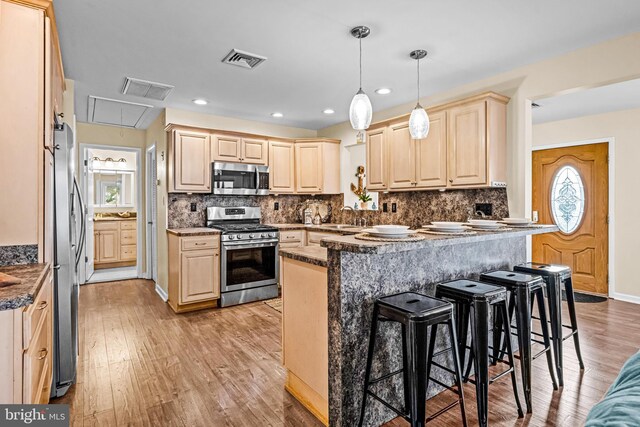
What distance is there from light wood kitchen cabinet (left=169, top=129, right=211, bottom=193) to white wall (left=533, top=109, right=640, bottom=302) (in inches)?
206

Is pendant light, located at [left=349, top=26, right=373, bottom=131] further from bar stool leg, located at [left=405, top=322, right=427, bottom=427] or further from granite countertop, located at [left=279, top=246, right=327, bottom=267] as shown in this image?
bar stool leg, located at [left=405, top=322, right=427, bottom=427]

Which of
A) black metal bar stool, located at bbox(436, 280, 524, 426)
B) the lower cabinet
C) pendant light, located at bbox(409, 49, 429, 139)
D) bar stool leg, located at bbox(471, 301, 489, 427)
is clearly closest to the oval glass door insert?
pendant light, located at bbox(409, 49, 429, 139)

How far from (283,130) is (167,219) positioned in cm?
225

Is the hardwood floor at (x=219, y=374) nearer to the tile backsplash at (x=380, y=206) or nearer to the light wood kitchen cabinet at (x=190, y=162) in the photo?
the tile backsplash at (x=380, y=206)

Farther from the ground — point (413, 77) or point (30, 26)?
point (413, 77)

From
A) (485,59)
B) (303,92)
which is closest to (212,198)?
(303,92)

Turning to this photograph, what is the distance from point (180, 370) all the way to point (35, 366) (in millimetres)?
1262

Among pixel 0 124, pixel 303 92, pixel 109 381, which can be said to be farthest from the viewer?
pixel 303 92

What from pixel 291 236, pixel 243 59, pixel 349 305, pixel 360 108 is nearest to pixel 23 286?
pixel 349 305

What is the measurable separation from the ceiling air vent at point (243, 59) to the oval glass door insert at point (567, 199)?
461 centimetres

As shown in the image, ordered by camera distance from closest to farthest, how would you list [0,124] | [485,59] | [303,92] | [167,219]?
1. [0,124]
2. [485,59]
3. [303,92]
4. [167,219]

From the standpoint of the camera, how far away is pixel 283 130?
548 cm

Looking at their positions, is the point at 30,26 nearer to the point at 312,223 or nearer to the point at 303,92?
the point at 303,92

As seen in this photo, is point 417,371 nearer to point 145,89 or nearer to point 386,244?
point 386,244
